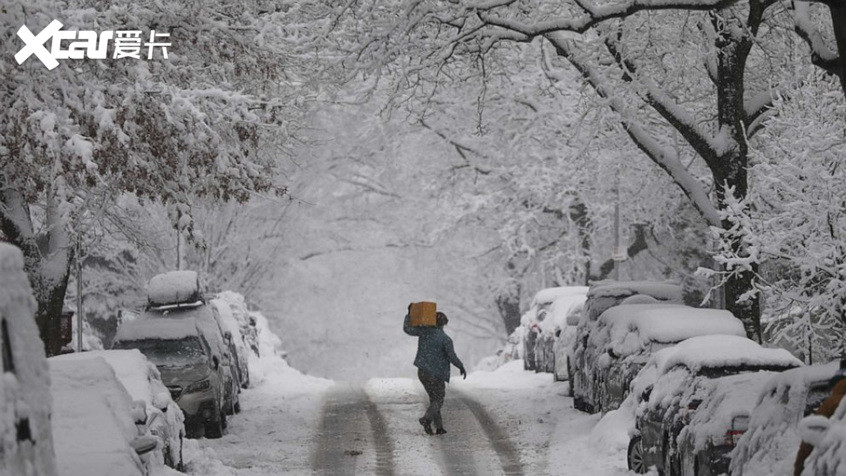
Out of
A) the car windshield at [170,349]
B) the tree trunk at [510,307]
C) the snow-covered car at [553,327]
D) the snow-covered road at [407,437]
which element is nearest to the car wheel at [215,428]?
the snow-covered road at [407,437]

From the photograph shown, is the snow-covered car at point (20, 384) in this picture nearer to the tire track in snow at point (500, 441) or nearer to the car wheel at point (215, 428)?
the tire track in snow at point (500, 441)

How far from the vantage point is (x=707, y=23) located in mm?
19078

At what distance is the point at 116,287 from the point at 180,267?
7219mm

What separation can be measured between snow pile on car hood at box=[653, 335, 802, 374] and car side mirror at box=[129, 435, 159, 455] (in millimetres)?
5707

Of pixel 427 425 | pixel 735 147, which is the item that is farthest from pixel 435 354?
pixel 735 147

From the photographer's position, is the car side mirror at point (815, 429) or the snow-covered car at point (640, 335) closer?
the car side mirror at point (815, 429)

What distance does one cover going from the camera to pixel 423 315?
18.5m

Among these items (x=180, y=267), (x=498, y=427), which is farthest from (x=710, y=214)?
(x=180, y=267)

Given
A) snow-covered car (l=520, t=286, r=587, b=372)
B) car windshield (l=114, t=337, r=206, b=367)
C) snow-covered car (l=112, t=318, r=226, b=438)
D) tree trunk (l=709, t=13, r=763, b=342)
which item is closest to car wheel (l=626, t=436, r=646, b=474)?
tree trunk (l=709, t=13, r=763, b=342)

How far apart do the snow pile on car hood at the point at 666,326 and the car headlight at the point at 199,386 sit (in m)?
5.59

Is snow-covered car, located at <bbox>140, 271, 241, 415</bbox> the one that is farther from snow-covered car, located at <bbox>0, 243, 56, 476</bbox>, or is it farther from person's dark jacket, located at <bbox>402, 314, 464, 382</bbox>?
snow-covered car, located at <bbox>0, 243, 56, 476</bbox>

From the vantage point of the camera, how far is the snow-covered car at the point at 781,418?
7.80m

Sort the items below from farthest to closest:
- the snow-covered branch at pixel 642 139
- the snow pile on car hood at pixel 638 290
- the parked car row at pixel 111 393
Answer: the snow pile on car hood at pixel 638 290 < the snow-covered branch at pixel 642 139 < the parked car row at pixel 111 393
